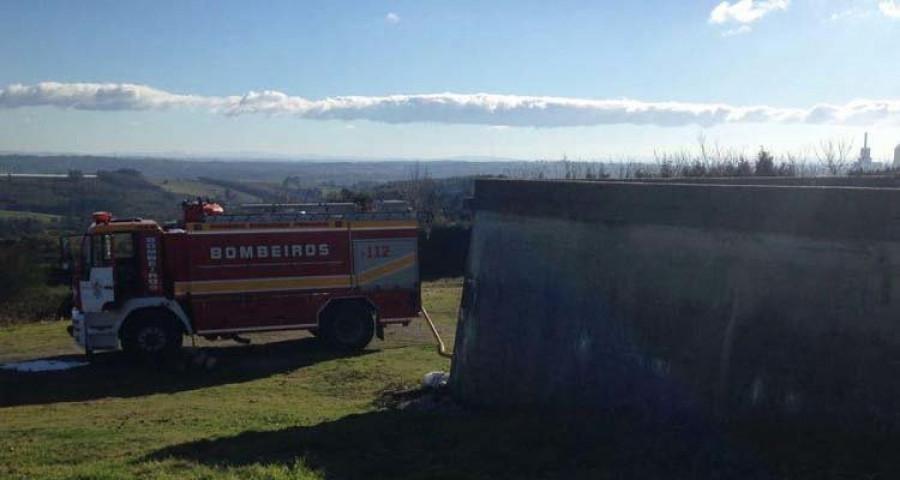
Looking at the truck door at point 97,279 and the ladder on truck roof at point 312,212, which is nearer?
the truck door at point 97,279

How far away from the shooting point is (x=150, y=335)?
16.6 meters

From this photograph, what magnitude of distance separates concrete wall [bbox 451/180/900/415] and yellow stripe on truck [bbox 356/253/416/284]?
7320mm

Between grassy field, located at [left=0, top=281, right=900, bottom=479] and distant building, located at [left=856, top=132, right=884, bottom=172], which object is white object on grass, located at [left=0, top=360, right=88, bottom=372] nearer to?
grassy field, located at [left=0, top=281, right=900, bottom=479]

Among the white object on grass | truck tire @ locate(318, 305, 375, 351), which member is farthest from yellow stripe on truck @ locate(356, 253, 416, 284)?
the white object on grass

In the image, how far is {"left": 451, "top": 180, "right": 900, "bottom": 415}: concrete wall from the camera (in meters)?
6.54

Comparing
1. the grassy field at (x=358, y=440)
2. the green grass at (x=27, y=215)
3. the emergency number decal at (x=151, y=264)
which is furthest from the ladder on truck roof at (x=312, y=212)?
the green grass at (x=27, y=215)

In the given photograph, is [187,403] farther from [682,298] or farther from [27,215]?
[27,215]

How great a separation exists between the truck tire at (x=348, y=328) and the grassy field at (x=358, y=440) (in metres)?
3.11

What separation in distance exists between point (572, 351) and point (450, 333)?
1173 cm

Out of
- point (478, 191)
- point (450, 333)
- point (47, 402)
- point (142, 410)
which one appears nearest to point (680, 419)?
point (478, 191)

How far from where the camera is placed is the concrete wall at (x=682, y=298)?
6535mm

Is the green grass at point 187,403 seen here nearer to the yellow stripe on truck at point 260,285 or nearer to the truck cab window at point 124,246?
the yellow stripe on truck at point 260,285

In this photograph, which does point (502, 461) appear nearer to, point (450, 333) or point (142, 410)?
point (142, 410)

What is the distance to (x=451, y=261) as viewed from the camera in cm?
3709
